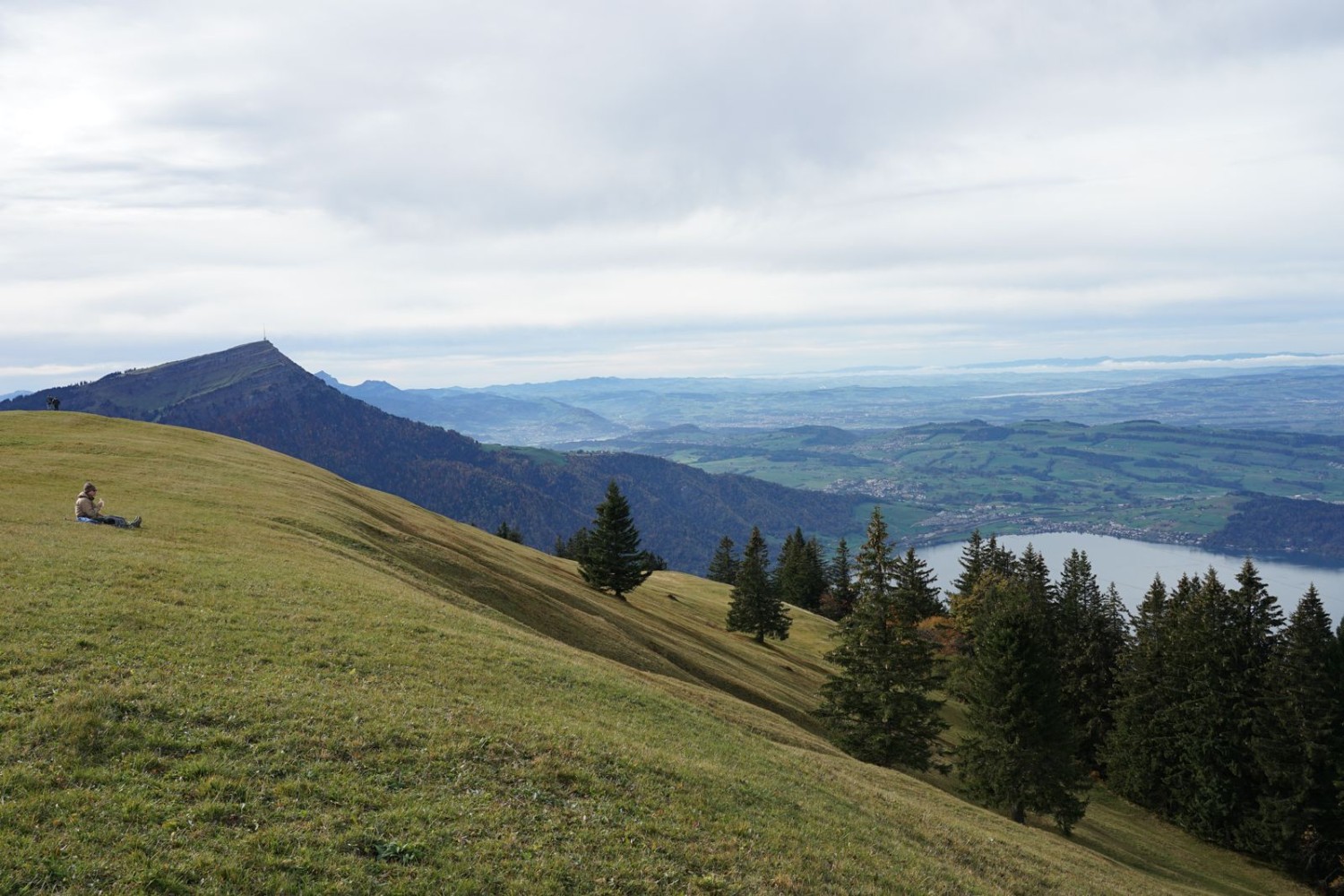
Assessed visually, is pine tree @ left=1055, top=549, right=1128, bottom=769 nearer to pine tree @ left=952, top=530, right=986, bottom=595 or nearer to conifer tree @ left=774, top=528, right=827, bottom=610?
pine tree @ left=952, top=530, right=986, bottom=595

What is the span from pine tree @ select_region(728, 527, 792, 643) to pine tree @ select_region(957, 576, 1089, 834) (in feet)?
114

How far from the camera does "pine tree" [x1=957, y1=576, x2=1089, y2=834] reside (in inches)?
1606

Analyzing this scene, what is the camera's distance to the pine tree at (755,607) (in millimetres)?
77750

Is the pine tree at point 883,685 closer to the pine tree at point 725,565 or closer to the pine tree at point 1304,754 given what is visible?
the pine tree at point 1304,754

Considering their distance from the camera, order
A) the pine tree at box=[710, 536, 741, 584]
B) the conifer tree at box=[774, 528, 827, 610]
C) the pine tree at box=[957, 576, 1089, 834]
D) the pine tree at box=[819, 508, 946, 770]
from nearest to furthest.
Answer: the pine tree at box=[957, 576, 1089, 834], the pine tree at box=[819, 508, 946, 770], the conifer tree at box=[774, 528, 827, 610], the pine tree at box=[710, 536, 741, 584]

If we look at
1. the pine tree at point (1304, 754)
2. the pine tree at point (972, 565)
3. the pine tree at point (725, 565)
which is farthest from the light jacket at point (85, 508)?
the pine tree at point (725, 565)

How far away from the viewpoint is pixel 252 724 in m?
13.9

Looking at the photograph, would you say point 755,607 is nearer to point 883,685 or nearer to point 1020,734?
point 883,685

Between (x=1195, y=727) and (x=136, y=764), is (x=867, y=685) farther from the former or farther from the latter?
(x=136, y=764)

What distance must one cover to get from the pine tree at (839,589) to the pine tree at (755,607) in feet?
85.7

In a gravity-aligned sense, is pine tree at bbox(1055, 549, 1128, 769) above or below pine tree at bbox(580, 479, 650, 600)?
below

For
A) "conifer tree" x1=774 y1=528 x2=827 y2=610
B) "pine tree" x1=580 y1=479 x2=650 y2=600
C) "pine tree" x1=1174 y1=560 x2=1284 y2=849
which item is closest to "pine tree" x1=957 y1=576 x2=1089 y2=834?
"pine tree" x1=1174 y1=560 x2=1284 y2=849

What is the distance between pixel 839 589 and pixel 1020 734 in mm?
66630

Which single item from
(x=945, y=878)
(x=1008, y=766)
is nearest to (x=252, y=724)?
(x=945, y=878)
